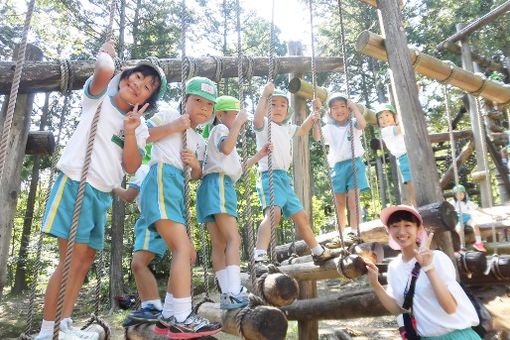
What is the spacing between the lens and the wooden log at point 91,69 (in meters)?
2.97

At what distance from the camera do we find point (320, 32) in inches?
632

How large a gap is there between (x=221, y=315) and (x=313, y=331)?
8.56 feet

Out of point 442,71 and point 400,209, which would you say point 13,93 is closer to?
point 400,209

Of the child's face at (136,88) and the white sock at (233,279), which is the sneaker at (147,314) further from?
the child's face at (136,88)

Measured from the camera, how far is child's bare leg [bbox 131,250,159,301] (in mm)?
2459

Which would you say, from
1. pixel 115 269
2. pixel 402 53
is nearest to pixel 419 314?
pixel 402 53

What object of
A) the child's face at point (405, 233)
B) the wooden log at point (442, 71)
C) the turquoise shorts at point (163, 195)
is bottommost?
the child's face at point (405, 233)

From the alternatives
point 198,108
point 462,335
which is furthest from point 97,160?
point 462,335

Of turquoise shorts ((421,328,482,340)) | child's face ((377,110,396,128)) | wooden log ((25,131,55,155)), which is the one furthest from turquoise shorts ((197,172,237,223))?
child's face ((377,110,396,128))

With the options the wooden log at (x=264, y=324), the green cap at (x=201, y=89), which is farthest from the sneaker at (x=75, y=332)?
the green cap at (x=201, y=89)

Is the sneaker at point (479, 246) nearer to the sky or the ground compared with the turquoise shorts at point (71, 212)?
nearer to the ground

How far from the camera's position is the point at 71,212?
205cm

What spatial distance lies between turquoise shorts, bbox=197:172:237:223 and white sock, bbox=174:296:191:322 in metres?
0.66

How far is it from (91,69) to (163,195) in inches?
59.8
